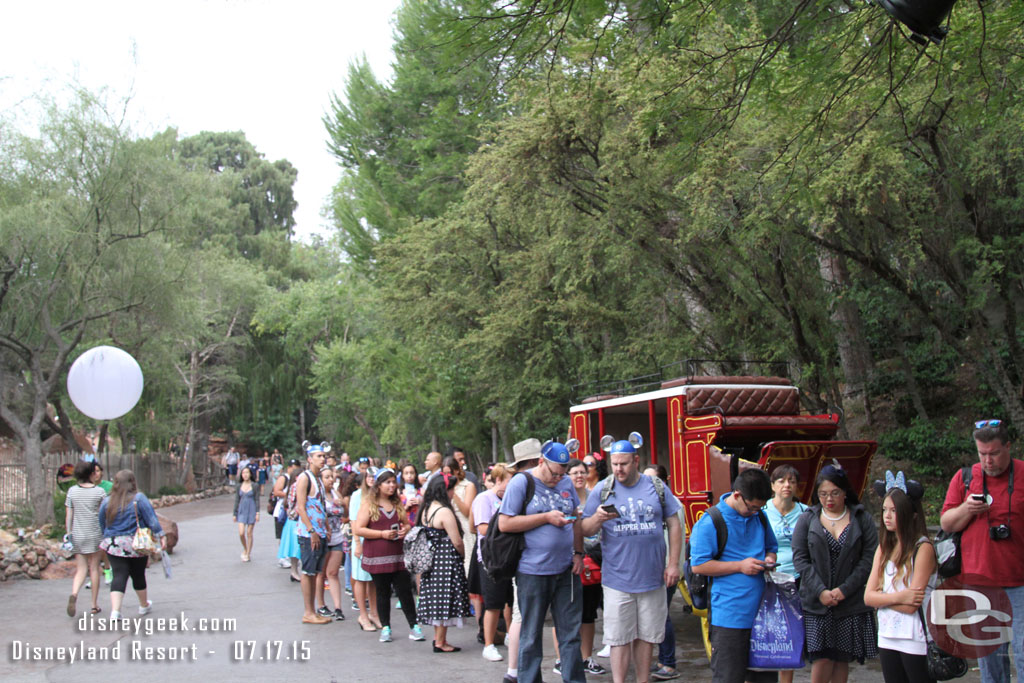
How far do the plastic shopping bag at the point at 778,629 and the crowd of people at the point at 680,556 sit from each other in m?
0.06

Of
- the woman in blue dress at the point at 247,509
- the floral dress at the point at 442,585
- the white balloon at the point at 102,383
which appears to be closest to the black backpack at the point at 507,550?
the floral dress at the point at 442,585

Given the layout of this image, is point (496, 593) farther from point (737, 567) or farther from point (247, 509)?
point (247, 509)

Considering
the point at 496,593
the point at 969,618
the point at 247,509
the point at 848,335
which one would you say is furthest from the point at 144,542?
the point at 848,335

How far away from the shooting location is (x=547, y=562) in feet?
21.8

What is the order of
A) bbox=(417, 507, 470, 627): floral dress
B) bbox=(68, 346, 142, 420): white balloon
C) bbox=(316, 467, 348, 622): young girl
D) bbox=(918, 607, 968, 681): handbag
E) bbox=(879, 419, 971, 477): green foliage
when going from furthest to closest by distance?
1. bbox=(879, 419, 971, 477): green foliage
2. bbox=(68, 346, 142, 420): white balloon
3. bbox=(316, 467, 348, 622): young girl
4. bbox=(417, 507, 470, 627): floral dress
5. bbox=(918, 607, 968, 681): handbag

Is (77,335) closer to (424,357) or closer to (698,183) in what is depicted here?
(424,357)

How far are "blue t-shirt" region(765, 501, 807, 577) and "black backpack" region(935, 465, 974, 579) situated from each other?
2.86 feet

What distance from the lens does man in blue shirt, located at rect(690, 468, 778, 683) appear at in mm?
5504

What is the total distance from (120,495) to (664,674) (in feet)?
21.3

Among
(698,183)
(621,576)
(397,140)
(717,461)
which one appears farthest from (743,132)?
(397,140)

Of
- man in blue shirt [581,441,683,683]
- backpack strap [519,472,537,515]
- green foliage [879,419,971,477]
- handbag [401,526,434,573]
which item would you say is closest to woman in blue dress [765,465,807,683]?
man in blue shirt [581,441,683,683]

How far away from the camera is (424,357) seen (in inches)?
1000

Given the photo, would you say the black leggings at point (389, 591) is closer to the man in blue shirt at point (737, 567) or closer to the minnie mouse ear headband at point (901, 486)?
the man in blue shirt at point (737, 567)

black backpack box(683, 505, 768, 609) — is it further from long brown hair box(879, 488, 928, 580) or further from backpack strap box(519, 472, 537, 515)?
backpack strap box(519, 472, 537, 515)
